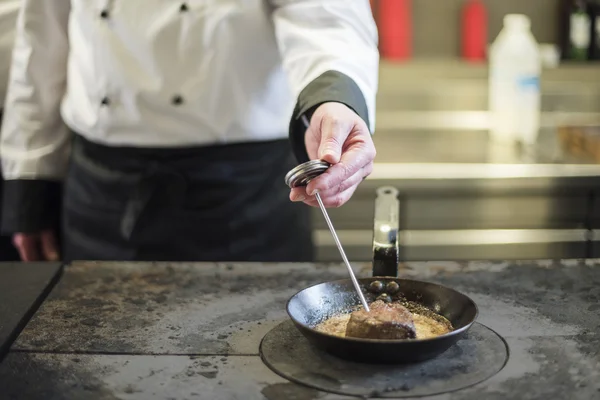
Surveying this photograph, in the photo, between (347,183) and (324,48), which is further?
(324,48)

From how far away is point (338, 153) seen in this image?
118 centimetres

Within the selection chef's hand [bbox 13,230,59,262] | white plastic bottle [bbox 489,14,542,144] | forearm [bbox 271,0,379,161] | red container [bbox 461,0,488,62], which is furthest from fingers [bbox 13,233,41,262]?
red container [bbox 461,0,488,62]

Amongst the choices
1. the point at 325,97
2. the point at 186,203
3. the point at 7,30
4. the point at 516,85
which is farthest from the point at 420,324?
the point at 516,85

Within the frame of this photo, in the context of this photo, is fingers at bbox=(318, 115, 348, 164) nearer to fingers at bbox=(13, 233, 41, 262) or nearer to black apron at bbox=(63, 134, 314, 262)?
black apron at bbox=(63, 134, 314, 262)

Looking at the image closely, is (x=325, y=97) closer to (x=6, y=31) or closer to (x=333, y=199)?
(x=333, y=199)

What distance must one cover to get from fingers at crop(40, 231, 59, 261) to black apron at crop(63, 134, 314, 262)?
164 mm

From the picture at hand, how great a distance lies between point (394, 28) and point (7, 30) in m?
1.54

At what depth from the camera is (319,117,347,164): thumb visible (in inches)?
45.7

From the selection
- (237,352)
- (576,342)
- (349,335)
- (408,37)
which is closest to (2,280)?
(237,352)

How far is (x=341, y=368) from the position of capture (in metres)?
1.02

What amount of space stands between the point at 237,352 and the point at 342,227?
58.5 inches

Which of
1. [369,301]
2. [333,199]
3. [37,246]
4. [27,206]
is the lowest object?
[37,246]

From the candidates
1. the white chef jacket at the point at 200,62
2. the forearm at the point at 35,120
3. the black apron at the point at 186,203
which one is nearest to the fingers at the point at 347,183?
the white chef jacket at the point at 200,62

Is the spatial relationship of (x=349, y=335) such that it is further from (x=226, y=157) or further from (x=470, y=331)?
(x=226, y=157)
